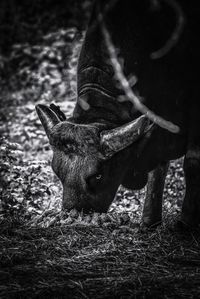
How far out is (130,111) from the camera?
4375 millimetres

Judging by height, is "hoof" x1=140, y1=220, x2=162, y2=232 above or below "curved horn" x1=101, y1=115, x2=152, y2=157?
below

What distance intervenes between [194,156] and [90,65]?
1.34 m

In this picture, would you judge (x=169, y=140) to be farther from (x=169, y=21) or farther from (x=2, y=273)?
(x=2, y=273)

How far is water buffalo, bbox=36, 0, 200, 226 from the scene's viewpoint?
12.6ft

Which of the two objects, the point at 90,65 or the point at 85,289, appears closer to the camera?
the point at 85,289

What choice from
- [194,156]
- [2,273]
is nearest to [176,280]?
[2,273]

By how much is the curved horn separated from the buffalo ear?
31.7 inches

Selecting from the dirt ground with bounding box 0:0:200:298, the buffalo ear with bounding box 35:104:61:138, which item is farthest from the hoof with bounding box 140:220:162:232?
the buffalo ear with bounding box 35:104:61:138

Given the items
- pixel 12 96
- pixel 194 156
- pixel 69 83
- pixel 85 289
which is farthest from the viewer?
pixel 12 96

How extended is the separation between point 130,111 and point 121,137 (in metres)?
0.62

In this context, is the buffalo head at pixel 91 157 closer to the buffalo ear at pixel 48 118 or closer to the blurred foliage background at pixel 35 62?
the buffalo ear at pixel 48 118

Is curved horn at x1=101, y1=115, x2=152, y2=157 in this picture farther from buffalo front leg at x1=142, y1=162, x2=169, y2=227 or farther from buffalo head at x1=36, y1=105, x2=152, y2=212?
buffalo front leg at x1=142, y1=162, x2=169, y2=227

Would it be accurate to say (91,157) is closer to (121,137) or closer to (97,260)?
(121,137)

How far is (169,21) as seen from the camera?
471 cm
